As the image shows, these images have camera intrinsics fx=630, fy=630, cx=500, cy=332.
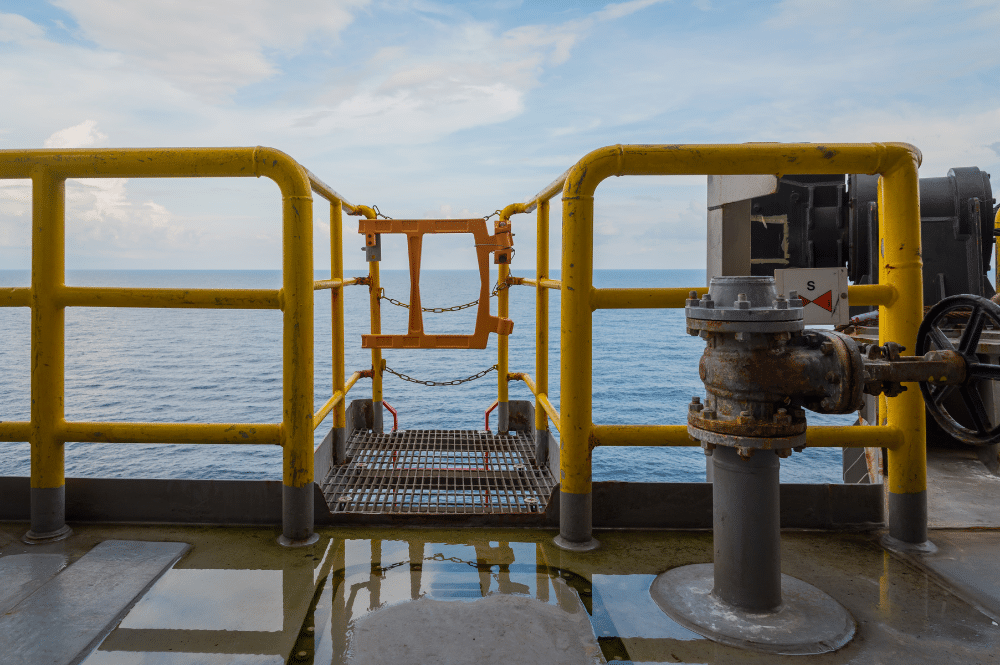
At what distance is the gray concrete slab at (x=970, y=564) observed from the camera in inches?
75.8

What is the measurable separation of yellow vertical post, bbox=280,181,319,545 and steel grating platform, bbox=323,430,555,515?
0.83 feet

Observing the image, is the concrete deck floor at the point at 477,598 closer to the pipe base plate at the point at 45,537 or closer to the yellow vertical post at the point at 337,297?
the pipe base plate at the point at 45,537

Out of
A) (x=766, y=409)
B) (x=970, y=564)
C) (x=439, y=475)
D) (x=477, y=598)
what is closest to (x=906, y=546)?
(x=970, y=564)

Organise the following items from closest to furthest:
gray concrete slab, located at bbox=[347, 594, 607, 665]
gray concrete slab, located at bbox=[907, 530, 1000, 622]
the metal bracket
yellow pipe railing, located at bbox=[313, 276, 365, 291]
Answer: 1. gray concrete slab, located at bbox=[347, 594, 607, 665]
2. gray concrete slab, located at bbox=[907, 530, 1000, 622]
3. yellow pipe railing, located at bbox=[313, 276, 365, 291]
4. the metal bracket

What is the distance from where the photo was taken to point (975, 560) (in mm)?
2201

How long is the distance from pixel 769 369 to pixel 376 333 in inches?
125

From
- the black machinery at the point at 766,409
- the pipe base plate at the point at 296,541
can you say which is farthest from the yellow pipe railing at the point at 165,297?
the black machinery at the point at 766,409

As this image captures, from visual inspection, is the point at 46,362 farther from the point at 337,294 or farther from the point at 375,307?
the point at 375,307

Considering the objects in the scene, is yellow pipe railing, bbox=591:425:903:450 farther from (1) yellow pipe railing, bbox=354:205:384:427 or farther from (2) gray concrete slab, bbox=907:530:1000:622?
(1) yellow pipe railing, bbox=354:205:384:427

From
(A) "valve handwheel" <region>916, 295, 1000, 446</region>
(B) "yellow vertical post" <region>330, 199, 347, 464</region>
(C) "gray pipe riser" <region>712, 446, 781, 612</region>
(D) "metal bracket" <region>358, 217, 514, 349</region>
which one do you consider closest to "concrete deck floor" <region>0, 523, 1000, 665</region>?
(C) "gray pipe riser" <region>712, 446, 781, 612</region>

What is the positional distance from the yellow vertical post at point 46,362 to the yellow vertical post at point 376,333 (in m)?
2.01

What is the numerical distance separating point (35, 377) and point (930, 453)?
17.3 feet

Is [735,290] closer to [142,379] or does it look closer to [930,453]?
[930,453]

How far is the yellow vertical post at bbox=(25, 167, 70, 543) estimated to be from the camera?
2.36 metres
